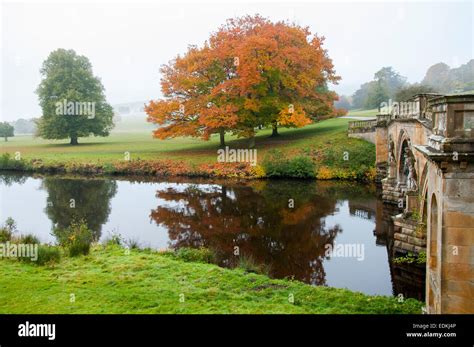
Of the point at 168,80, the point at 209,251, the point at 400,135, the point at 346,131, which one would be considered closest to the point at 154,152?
the point at 168,80

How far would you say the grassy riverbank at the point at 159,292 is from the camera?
→ 33.4 feet

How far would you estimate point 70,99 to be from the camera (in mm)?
49000

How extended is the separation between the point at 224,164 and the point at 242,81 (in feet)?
21.5

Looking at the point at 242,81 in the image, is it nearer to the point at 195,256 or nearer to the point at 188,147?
the point at 188,147

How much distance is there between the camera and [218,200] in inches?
1083

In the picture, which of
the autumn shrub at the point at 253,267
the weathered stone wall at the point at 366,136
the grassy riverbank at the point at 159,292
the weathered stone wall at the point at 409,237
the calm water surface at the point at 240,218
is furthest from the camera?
the weathered stone wall at the point at 366,136

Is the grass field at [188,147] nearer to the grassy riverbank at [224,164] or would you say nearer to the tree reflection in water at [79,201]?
the grassy riverbank at [224,164]

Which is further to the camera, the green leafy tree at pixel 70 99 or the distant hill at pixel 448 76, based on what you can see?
the distant hill at pixel 448 76

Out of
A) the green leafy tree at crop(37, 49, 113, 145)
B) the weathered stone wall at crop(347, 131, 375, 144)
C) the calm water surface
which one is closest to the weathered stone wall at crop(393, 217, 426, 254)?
the calm water surface

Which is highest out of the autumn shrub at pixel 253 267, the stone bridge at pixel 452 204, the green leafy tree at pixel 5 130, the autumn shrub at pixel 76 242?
the green leafy tree at pixel 5 130

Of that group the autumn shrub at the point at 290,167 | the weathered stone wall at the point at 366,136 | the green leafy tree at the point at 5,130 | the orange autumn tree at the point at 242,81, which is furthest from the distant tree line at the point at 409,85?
the green leafy tree at the point at 5,130

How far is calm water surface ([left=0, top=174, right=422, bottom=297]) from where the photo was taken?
1563 cm

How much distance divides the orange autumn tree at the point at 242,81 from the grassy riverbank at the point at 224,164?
212 cm
